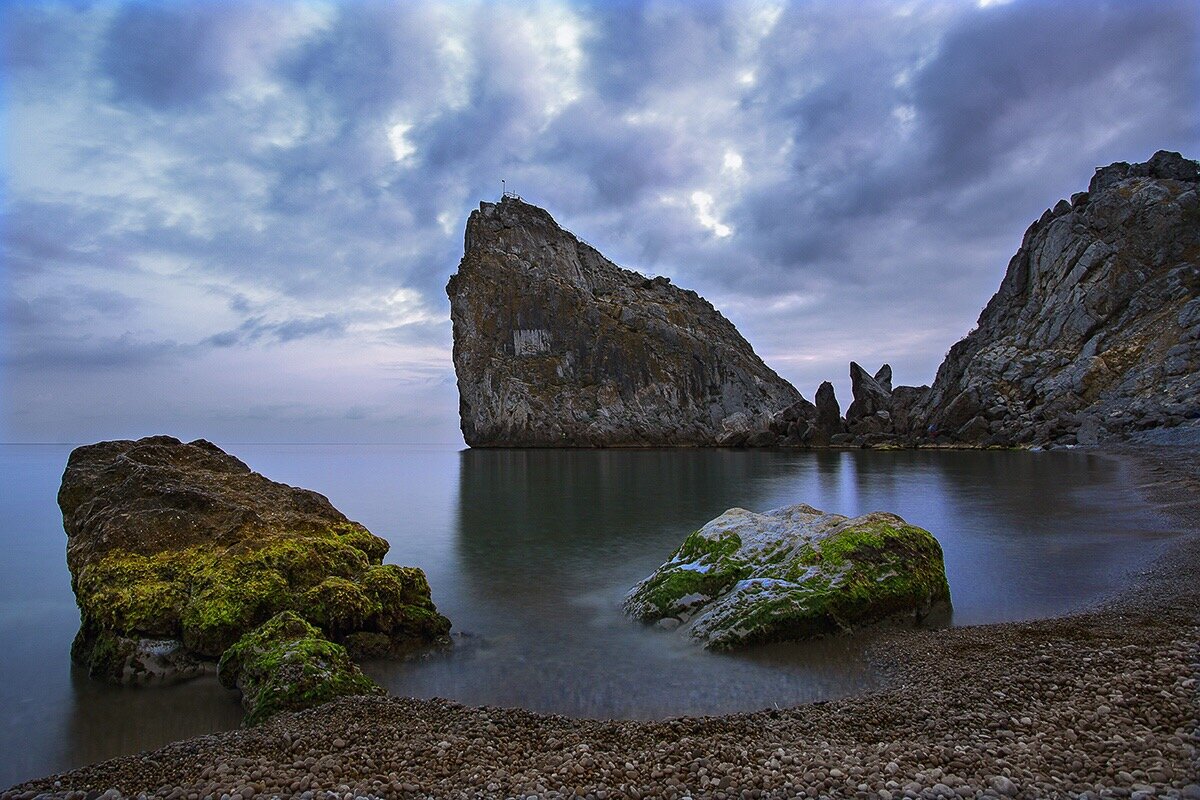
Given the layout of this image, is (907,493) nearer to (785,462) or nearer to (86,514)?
(785,462)

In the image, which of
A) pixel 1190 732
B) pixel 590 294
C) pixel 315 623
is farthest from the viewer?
pixel 590 294

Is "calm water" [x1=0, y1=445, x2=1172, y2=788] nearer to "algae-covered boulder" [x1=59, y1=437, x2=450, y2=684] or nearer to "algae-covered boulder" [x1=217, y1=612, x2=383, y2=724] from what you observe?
"algae-covered boulder" [x1=217, y1=612, x2=383, y2=724]

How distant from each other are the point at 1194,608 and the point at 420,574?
49.6ft

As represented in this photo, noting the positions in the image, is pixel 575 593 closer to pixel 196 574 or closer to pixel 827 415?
pixel 196 574

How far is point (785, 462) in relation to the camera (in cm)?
7112

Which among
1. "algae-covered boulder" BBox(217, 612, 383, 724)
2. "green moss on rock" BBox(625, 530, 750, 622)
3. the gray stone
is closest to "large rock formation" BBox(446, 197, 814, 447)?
the gray stone

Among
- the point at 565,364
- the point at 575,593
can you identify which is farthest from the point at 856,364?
the point at 575,593

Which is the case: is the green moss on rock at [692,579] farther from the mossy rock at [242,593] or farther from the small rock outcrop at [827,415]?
the small rock outcrop at [827,415]

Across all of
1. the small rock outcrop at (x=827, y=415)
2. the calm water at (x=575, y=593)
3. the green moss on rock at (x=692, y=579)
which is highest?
the small rock outcrop at (x=827, y=415)

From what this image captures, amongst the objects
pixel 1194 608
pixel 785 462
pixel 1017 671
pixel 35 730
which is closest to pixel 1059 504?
pixel 1194 608

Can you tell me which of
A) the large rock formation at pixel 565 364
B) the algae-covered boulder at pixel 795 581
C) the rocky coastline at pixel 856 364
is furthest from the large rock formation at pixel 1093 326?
the algae-covered boulder at pixel 795 581

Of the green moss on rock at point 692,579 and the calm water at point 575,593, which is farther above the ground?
the green moss on rock at point 692,579

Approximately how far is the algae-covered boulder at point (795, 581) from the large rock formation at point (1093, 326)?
231ft

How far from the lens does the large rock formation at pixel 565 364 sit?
385ft
